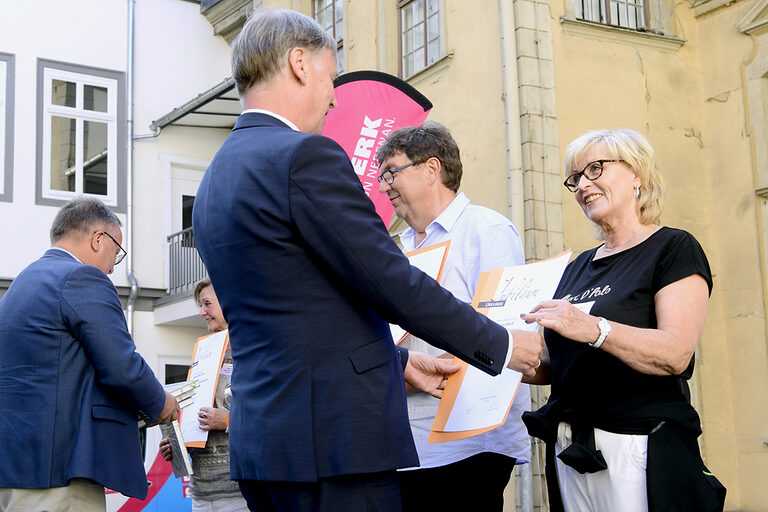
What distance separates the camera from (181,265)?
720 inches

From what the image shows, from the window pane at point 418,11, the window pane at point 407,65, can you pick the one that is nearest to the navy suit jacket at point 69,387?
the window pane at point 407,65

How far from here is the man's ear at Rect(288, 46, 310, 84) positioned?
8.54 ft

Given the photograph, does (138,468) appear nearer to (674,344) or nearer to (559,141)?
(674,344)

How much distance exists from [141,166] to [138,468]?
1496 centimetres

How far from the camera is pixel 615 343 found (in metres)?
2.85

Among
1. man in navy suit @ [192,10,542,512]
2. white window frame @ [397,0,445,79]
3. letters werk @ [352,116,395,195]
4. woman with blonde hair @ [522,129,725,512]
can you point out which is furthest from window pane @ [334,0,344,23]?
man in navy suit @ [192,10,542,512]

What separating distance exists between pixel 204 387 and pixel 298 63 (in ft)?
9.77

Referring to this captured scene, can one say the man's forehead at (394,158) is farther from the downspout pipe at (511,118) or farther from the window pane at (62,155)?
the window pane at (62,155)

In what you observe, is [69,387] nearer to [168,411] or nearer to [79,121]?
[168,411]

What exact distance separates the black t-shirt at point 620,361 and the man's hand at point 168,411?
81.2 inches

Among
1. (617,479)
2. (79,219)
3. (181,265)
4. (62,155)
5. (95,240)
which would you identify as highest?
(62,155)

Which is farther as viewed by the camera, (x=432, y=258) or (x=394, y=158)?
(x=394, y=158)

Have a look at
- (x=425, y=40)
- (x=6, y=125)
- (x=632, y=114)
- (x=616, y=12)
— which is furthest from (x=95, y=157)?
(x=632, y=114)

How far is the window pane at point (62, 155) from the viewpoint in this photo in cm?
1758
